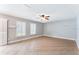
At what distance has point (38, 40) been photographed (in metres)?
2.21

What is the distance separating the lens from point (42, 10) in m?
2.06

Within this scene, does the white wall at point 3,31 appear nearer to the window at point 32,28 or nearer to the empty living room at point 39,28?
the empty living room at point 39,28

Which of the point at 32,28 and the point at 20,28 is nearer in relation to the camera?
the point at 20,28

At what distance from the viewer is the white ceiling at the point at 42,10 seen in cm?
195

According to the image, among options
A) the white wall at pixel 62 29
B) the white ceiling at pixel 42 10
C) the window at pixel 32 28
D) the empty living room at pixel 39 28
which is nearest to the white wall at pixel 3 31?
the empty living room at pixel 39 28

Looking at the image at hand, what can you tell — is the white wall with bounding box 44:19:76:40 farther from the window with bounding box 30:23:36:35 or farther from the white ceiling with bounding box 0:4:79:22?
the window with bounding box 30:23:36:35

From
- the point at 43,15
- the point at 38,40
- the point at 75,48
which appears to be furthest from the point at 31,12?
the point at 75,48

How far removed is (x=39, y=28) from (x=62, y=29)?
0.46 m

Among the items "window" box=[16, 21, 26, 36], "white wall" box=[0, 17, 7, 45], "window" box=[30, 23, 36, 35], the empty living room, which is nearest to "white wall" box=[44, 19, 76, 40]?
the empty living room

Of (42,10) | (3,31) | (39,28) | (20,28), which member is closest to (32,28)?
(39,28)

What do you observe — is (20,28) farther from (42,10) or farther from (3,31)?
(42,10)

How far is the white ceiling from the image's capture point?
195cm
